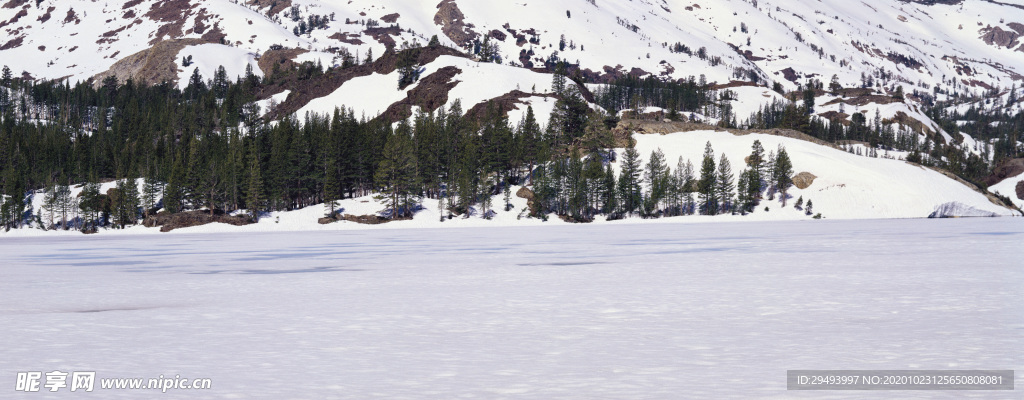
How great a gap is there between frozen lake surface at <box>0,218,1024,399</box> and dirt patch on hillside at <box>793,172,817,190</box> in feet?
393

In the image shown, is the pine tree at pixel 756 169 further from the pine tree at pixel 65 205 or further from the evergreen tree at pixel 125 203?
the pine tree at pixel 65 205

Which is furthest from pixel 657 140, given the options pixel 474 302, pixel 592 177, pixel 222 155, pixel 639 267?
pixel 474 302

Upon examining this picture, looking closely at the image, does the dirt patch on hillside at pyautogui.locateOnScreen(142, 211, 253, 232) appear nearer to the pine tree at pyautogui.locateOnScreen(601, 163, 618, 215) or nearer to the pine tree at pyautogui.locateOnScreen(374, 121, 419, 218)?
the pine tree at pyautogui.locateOnScreen(374, 121, 419, 218)

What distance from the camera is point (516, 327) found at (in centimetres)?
1822

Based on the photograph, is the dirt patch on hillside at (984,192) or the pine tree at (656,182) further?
the dirt patch on hillside at (984,192)

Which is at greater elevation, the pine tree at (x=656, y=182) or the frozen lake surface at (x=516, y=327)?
the pine tree at (x=656, y=182)

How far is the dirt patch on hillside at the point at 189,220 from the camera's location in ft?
394

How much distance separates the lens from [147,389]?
11734 mm

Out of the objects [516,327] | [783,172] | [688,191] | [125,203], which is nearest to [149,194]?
[125,203]

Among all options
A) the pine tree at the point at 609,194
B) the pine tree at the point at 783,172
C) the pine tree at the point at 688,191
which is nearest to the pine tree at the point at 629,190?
A: the pine tree at the point at 609,194

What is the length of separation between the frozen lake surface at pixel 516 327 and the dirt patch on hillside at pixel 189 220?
86.2m

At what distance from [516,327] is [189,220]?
11500 cm

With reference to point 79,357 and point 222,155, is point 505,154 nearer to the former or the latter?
point 222,155

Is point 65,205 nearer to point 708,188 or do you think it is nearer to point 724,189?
point 708,188
